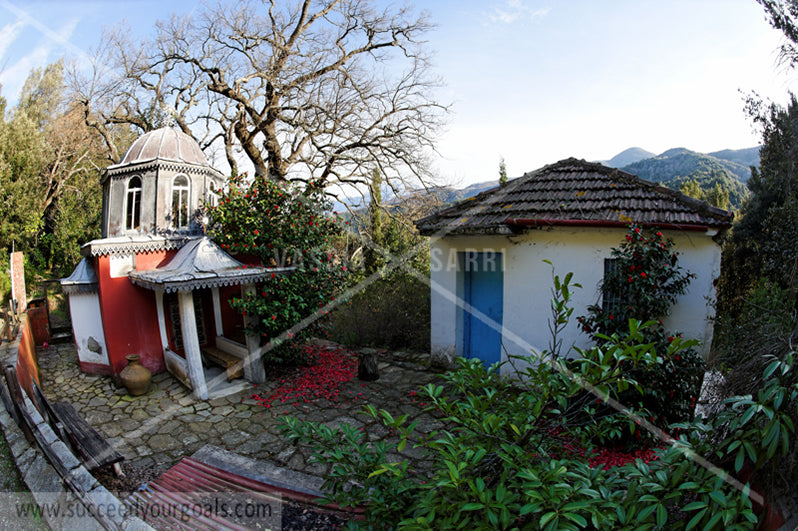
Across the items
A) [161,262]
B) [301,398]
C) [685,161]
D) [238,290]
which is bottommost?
[301,398]

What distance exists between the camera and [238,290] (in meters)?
9.25

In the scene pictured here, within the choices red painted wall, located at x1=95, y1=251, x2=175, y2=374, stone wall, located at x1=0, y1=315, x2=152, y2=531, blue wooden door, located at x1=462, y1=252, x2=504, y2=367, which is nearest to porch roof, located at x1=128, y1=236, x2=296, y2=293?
red painted wall, located at x1=95, y1=251, x2=175, y2=374

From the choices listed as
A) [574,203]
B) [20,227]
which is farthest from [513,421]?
[20,227]

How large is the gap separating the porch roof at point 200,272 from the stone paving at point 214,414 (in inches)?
82.8

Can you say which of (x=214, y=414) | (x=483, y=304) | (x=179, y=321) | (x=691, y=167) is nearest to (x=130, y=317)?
(x=179, y=321)

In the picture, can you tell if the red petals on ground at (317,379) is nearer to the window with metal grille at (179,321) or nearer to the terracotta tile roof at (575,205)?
the window with metal grille at (179,321)

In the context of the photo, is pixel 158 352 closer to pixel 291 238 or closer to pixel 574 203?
pixel 291 238

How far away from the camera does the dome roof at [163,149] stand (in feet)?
27.2

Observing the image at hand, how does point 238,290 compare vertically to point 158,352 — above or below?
above

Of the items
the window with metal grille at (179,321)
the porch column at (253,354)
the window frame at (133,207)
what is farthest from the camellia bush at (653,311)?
the window frame at (133,207)

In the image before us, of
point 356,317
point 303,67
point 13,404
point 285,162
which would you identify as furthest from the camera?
point 285,162

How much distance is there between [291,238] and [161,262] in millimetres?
2732

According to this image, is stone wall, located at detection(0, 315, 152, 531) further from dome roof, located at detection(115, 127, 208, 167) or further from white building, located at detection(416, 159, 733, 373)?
dome roof, located at detection(115, 127, 208, 167)

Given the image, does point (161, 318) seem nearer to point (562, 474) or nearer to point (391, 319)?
point (391, 319)
